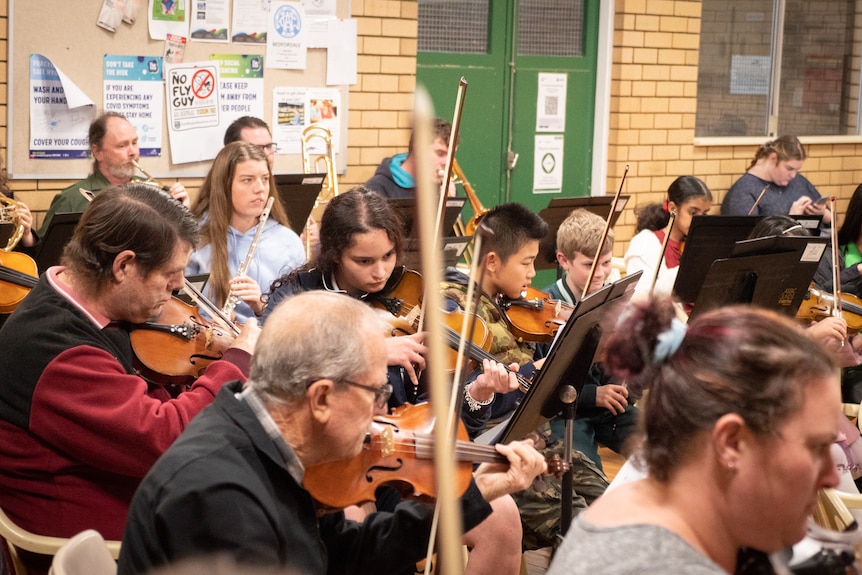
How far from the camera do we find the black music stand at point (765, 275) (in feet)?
12.2

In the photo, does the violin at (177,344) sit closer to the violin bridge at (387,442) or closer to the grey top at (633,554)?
the violin bridge at (387,442)

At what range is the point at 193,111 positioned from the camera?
219 inches

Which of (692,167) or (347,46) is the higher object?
(347,46)

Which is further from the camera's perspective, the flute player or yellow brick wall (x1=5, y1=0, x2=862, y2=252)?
yellow brick wall (x1=5, y1=0, x2=862, y2=252)

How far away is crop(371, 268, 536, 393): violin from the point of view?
3.16 meters

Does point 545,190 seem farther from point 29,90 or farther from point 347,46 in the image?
point 29,90

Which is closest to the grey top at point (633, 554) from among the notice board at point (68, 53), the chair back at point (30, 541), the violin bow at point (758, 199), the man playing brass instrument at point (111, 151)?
the chair back at point (30, 541)

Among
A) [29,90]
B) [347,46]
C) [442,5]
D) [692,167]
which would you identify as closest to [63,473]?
[29,90]

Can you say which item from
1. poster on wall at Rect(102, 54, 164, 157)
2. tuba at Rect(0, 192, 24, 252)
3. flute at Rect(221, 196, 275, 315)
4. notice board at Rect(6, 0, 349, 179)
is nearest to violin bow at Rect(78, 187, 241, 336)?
flute at Rect(221, 196, 275, 315)

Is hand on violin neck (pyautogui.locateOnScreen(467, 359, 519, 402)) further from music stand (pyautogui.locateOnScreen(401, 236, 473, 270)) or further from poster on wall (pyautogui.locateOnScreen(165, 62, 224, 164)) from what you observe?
poster on wall (pyautogui.locateOnScreen(165, 62, 224, 164))

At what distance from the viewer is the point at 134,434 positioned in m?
2.33

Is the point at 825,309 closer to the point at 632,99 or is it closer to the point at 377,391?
the point at 377,391

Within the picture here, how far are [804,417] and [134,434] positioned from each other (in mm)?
1466

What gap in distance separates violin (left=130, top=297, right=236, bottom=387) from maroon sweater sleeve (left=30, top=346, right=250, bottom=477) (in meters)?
0.23
